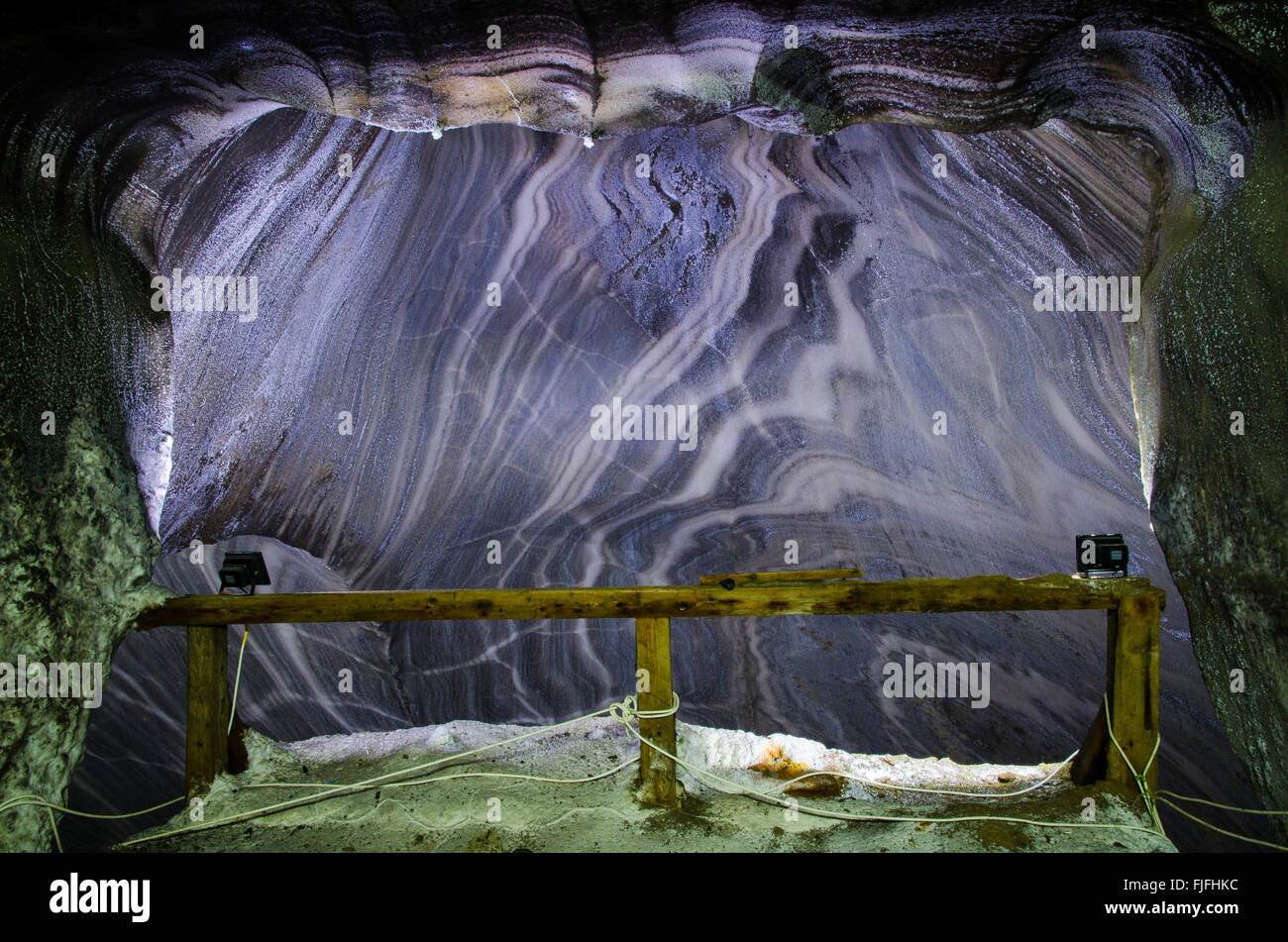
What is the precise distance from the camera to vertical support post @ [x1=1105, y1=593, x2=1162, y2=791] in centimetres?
296

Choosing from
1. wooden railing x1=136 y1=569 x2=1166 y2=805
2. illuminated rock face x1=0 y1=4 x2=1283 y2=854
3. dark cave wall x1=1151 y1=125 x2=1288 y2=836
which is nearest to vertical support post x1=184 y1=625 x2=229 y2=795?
wooden railing x1=136 y1=569 x2=1166 y2=805

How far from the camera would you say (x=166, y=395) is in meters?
3.69

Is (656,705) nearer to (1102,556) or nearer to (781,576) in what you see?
(781,576)

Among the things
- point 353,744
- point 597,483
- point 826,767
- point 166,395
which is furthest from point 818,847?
point 166,395

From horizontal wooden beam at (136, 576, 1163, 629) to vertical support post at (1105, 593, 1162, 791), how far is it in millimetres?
77

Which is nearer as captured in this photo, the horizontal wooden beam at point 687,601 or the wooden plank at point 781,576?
the horizontal wooden beam at point 687,601

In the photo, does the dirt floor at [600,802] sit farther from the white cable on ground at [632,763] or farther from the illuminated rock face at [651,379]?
the illuminated rock face at [651,379]

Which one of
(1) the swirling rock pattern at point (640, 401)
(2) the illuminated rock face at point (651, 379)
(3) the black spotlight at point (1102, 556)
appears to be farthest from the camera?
(1) the swirling rock pattern at point (640, 401)

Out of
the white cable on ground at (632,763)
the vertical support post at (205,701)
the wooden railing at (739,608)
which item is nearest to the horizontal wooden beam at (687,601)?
the wooden railing at (739,608)

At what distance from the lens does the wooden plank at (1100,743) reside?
9.94 feet

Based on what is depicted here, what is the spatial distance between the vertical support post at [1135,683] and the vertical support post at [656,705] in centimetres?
179

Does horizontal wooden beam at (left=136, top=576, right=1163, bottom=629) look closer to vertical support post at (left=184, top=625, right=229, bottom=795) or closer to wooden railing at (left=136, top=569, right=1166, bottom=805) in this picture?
wooden railing at (left=136, top=569, right=1166, bottom=805)

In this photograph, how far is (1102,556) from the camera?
3004mm

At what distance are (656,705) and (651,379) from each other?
159cm
